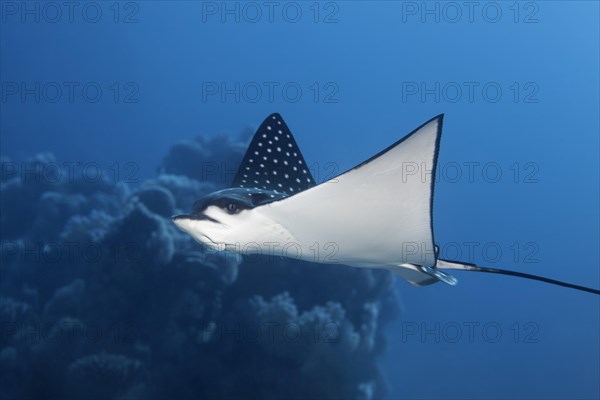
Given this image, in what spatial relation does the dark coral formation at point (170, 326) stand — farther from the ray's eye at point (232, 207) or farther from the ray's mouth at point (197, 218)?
the ray's eye at point (232, 207)

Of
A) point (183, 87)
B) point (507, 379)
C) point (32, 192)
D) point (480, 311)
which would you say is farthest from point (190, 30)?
point (507, 379)

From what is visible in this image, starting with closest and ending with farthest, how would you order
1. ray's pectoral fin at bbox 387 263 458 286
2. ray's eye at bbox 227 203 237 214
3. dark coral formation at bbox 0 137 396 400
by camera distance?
ray's eye at bbox 227 203 237 214 → ray's pectoral fin at bbox 387 263 458 286 → dark coral formation at bbox 0 137 396 400

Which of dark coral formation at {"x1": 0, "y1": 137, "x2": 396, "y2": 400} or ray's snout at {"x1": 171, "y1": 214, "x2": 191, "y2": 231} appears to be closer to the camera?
ray's snout at {"x1": 171, "y1": 214, "x2": 191, "y2": 231}

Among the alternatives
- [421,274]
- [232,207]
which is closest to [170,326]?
[421,274]

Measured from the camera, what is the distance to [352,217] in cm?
252

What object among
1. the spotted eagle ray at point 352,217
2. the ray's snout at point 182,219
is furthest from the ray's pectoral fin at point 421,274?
the ray's snout at point 182,219

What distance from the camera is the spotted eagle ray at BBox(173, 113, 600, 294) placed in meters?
2.17

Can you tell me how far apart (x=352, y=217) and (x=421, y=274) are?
1317 mm

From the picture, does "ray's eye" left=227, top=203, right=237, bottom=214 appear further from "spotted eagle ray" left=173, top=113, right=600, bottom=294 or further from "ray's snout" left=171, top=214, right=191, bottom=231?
"ray's snout" left=171, top=214, right=191, bottom=231

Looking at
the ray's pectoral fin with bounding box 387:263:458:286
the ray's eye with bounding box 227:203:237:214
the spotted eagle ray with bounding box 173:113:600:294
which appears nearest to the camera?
the spotted eagle ray with bounding box 173:113:600:294

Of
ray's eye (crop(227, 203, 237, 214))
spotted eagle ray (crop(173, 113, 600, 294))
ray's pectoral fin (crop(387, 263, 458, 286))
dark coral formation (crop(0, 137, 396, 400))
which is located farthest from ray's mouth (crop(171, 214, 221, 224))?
dark coral formation (crop(0, 137, 396, 400))

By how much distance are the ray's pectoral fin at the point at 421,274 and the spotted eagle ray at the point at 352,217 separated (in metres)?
0.02

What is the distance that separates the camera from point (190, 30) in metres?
43.6

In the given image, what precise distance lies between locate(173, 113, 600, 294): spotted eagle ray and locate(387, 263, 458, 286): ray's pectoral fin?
0.02 m
